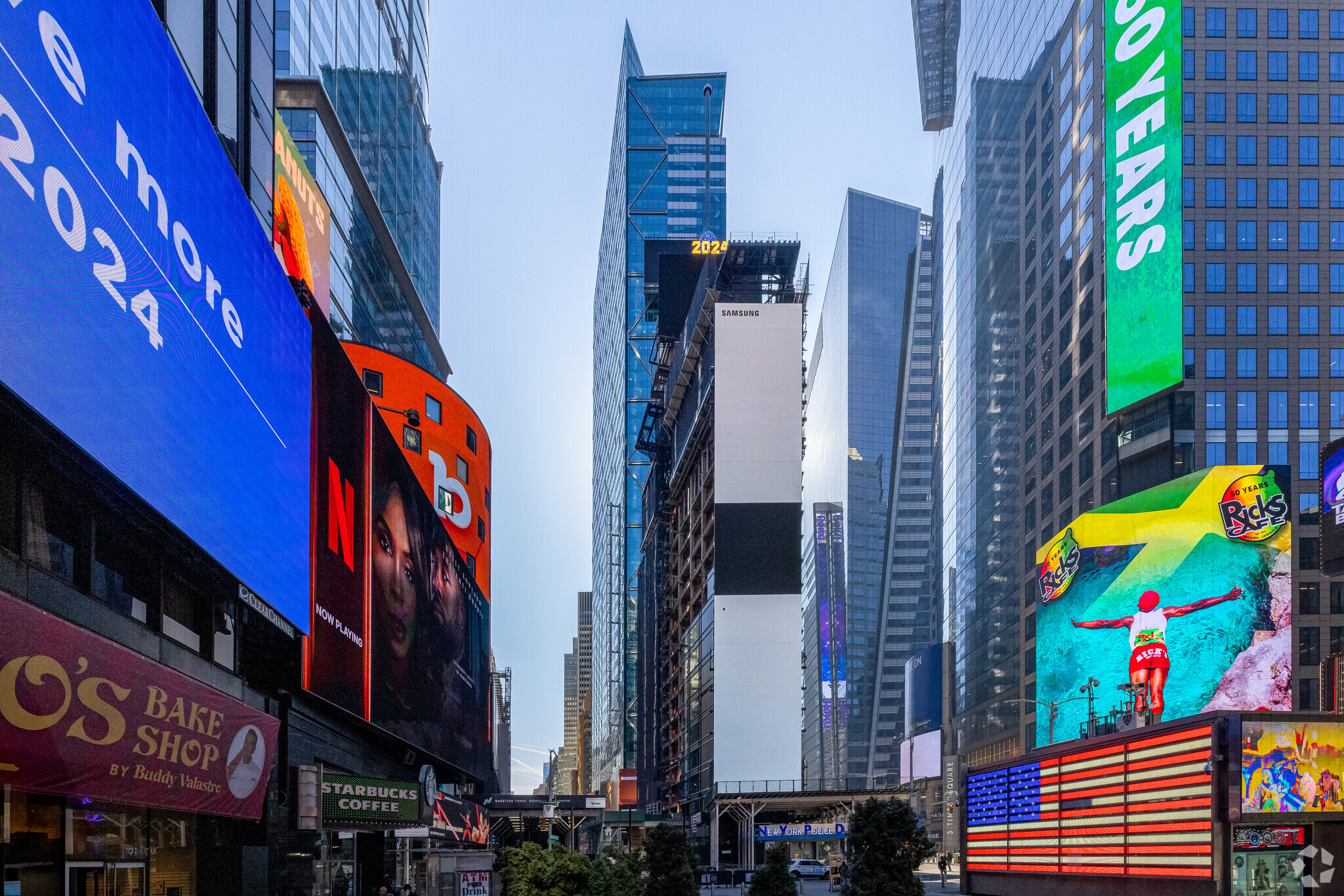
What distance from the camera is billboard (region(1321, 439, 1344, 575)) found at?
4144 cm

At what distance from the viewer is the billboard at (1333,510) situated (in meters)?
41.4

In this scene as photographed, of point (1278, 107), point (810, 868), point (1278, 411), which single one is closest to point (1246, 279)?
point (1278, 411)

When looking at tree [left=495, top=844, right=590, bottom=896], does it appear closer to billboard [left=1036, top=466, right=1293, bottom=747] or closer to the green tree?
the green tree

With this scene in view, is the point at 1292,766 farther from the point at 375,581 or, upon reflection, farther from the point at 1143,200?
the point at 1143,200

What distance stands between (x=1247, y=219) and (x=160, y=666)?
108829 millimetres

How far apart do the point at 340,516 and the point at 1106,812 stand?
22.7m

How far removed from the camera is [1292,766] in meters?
30.7

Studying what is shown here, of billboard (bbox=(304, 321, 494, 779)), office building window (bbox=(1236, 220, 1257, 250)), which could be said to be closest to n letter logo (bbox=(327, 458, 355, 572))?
billboard (bbox=(304, 321, 494, 779))

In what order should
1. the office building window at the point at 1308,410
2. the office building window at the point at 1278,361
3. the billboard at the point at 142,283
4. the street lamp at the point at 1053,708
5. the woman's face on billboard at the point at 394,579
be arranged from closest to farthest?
the billboard at the point at 142,283, the woman's face on billboard at the point at 394,579, the street lamp at the point at 1053,708, the office building window at the point at 1308,410, the office building window at the point at 1278,361

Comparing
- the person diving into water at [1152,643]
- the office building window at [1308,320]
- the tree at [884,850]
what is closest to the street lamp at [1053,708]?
the person diving into water at [1152,643]

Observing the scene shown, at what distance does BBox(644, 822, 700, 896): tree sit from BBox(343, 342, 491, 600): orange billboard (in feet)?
77.5

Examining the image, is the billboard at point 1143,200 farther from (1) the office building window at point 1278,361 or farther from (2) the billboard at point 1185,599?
(2) the billboard at point 1185,599

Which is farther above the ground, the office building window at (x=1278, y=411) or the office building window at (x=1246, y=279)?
the office building window at (x=1246, y=279)

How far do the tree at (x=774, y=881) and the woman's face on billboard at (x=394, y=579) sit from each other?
524 inches
